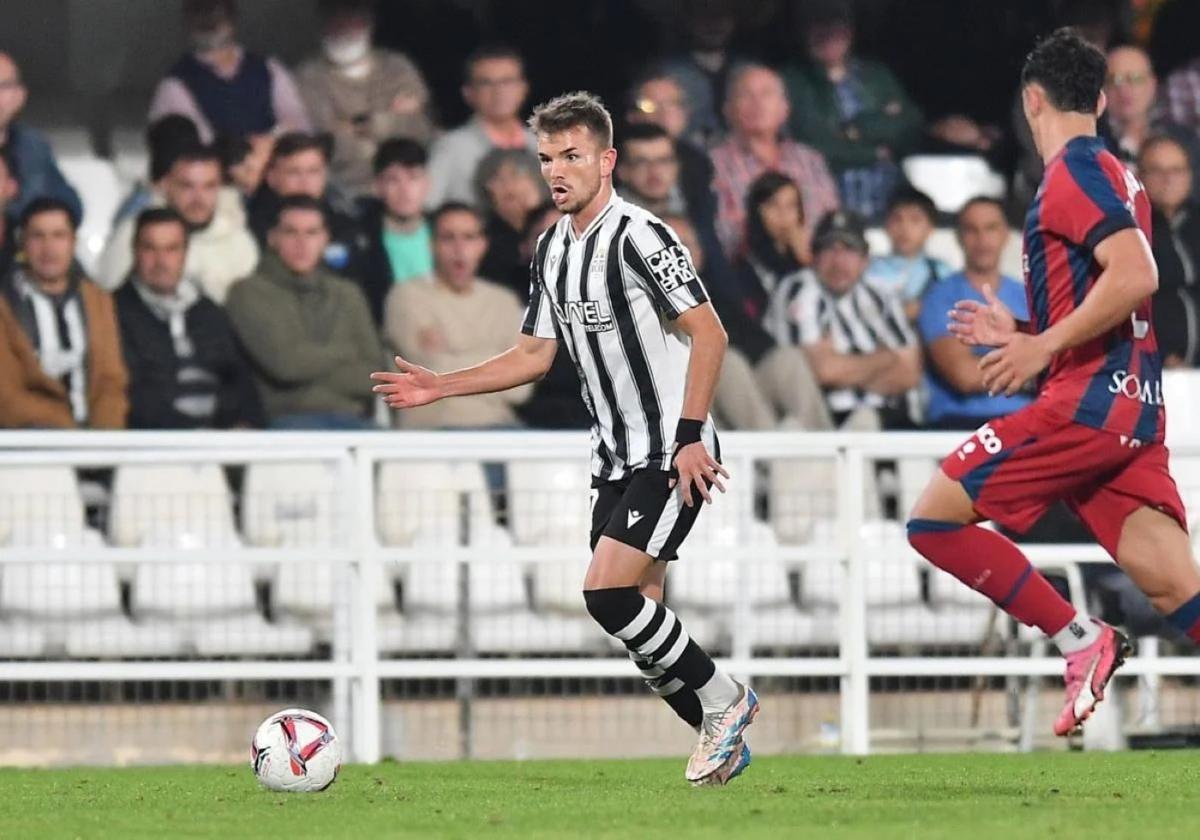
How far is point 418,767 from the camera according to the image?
8.94m

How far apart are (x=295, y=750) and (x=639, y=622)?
3.91 ft

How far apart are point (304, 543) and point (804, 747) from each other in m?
2.28

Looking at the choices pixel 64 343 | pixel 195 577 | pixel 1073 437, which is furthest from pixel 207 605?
pixel 1073 437

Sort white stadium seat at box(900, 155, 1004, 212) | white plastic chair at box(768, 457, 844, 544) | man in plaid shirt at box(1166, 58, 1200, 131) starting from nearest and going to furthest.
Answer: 1. white plastic chair at box(768, 457, 844, 544)
2. white stadium seat at box(900, 155, 1004, 212)
3. man in plaid shirt at box(1166, 58, 1200, 131)

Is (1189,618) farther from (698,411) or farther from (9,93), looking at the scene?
(9,93)

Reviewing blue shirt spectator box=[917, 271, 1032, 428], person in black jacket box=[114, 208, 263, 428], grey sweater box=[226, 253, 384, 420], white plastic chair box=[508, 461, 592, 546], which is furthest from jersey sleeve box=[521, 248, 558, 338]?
blue shirt spectator box=[917, 271, 1032, 428]

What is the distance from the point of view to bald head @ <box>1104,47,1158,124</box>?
12.5 meters

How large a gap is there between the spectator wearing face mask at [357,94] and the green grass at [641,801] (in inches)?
156

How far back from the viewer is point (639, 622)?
6.86 m

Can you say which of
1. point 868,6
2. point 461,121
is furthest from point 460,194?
point 868,6

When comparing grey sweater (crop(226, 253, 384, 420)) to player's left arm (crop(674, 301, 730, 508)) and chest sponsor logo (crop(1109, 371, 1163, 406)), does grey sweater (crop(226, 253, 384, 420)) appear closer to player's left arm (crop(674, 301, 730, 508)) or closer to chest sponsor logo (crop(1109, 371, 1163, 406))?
player's left arm (crop(674, 301, 730, 508))

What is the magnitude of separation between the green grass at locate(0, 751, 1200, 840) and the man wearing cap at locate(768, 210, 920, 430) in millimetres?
2997

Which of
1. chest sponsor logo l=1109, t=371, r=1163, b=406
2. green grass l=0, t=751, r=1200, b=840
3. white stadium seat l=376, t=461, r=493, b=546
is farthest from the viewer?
white stadium seat l=376, t=461, r=493, b=546

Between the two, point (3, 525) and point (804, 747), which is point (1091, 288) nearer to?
point (804, 747)
